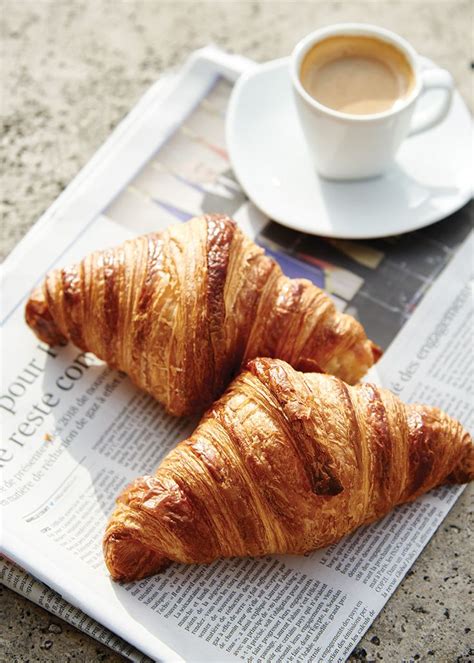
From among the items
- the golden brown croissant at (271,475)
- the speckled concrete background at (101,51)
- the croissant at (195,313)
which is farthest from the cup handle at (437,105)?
the golden brown croissant at (271,475)

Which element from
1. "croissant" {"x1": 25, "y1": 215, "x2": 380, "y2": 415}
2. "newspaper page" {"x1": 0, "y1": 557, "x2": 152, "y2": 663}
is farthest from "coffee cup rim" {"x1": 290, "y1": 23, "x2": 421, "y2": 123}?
"newspaper page" {"x1": 0, "y1": 557, "x2": 152, "y2": 663}

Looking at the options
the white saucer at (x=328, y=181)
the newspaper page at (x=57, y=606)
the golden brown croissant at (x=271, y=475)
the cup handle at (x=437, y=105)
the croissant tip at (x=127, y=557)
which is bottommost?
the newspaper page at (x=57, y=606)

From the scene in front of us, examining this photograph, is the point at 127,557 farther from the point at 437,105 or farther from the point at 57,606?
the point at 437,105

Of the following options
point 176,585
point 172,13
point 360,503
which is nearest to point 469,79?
point 172,13

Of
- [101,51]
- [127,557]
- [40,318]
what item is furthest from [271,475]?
[101,51]

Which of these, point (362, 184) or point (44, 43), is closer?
point (362, 184)

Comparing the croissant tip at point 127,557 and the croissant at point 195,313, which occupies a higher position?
the croissant at point 195,313

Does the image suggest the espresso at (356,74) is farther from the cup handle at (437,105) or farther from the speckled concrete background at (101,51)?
the speckled concrete background at (101,51)

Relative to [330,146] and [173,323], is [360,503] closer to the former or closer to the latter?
[173,323]
